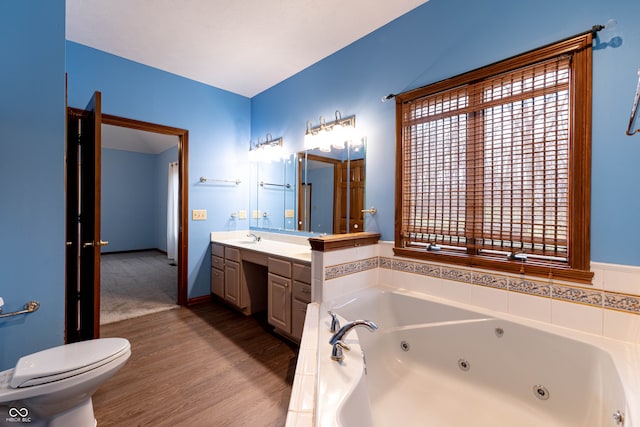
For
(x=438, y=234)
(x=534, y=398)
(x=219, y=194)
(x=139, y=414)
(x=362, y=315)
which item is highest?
(x=219, y=194)

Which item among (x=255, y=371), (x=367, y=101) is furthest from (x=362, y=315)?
(x=367, y=101)

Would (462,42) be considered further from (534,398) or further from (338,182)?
(534,398)

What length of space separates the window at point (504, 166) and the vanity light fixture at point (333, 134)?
1.51 feet

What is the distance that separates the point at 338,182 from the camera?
99.7 inches

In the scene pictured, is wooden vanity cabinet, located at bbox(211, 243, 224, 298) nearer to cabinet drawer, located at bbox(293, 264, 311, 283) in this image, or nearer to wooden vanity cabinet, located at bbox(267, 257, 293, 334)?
wooden vanity cabinet, located at bbox(267, 257, 293, 334)

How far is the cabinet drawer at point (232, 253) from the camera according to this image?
9.48 ft

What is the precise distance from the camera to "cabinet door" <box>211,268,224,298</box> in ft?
10.3

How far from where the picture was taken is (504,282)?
5.24 ft

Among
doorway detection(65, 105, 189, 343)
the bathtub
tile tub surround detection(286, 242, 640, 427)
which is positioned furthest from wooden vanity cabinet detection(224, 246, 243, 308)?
the bathtub

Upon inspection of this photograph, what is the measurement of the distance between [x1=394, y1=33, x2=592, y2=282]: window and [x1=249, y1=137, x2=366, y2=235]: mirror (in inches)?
17.3

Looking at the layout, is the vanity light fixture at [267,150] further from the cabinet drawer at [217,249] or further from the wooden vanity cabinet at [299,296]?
the wooden vanity cabinet at [299,296]

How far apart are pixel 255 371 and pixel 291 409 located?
46.6 inches

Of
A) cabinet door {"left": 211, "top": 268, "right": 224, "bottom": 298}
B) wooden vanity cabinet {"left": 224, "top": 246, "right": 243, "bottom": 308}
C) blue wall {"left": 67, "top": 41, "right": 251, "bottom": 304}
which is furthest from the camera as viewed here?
cabinet door {"left": 211, "top": 268, "right": 224, "bottom": 298}

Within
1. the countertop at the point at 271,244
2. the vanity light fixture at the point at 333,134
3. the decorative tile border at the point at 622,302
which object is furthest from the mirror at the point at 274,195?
the decorative tile border at the point at 622,302
